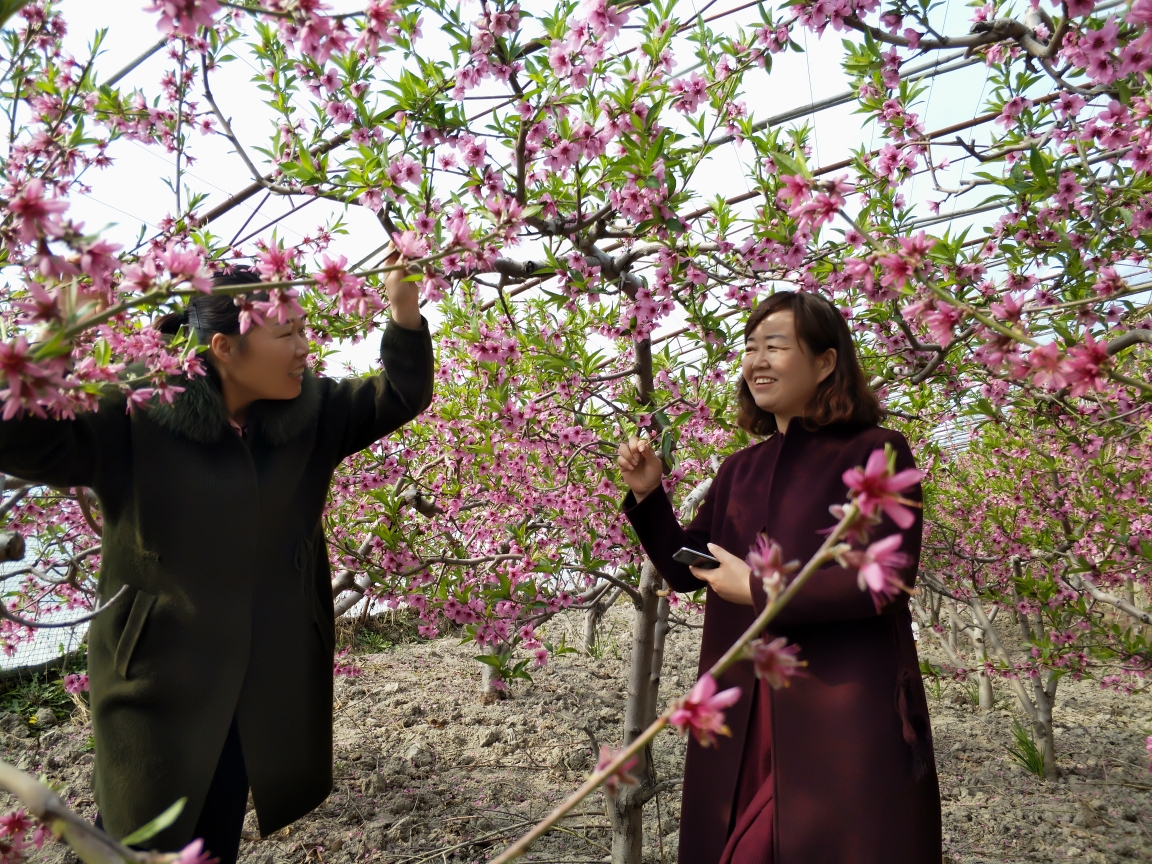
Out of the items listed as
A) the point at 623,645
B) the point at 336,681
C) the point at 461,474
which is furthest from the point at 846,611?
the point at 623,645

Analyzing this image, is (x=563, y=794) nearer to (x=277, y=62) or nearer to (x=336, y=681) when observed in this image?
(x=336, y=681)

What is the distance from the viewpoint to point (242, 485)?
171 cm

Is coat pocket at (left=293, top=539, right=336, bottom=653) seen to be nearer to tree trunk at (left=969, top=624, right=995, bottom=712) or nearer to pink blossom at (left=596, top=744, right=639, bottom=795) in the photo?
pink blossom at (left=596, top=744, right=639, bottom=795)

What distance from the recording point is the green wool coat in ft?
5.12

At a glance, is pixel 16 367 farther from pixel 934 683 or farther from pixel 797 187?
pixel 934 683

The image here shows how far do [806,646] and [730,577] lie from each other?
0.80 feet

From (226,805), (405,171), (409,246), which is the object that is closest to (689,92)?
(405,171)

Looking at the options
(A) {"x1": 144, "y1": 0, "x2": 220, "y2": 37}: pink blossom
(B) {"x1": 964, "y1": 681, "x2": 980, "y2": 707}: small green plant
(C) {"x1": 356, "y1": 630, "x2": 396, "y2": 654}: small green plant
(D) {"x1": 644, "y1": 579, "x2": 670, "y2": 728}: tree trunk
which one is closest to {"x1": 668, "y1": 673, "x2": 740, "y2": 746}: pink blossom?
(A) {"x1": 144, "y1": 0, "x2": 220, "y2": 37}: pink blossom

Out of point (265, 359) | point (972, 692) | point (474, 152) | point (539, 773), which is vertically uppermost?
point (474, 152)

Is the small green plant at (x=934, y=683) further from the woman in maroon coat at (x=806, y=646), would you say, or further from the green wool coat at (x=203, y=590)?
the green wool coat at (x=203, y=590)

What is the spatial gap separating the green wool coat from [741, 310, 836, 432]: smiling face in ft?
2.61

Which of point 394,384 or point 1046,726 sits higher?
point 394,384

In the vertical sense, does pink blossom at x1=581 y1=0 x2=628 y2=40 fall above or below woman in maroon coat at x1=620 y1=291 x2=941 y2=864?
above

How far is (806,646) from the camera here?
60.8 inches
